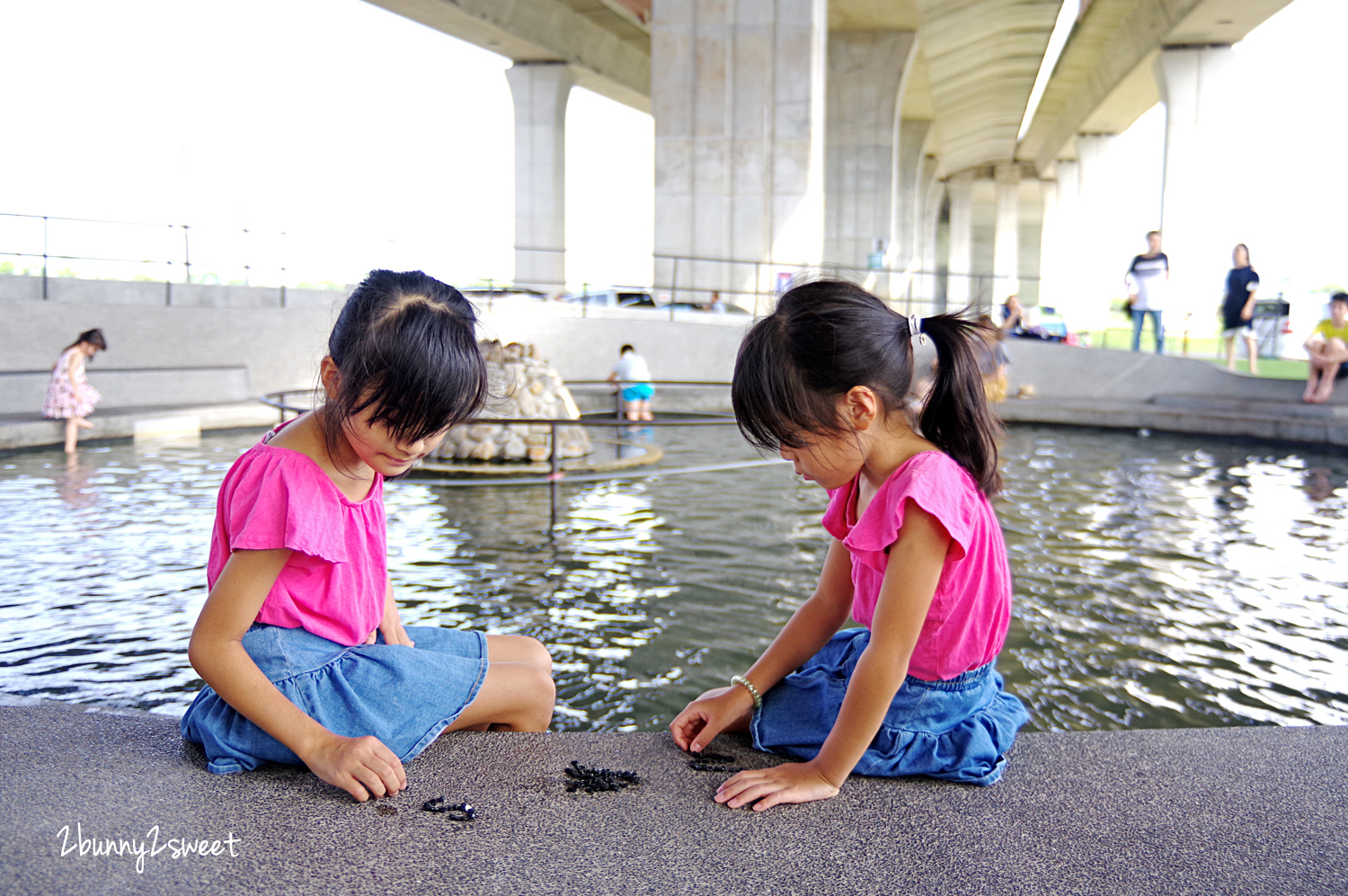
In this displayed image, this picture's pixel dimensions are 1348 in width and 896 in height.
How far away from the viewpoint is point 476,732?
2.32 meters

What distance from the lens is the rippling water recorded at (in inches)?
143

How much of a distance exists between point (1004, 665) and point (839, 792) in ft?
7.12

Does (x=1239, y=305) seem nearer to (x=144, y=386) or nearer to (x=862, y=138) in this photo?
(x=144, y=386)

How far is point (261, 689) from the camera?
1.90 meters

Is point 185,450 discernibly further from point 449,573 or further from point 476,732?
point 476,732

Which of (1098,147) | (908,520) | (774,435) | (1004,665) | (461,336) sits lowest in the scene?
(1004,665)

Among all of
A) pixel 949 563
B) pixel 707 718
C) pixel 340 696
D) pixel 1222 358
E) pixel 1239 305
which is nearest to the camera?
pixel 949 563

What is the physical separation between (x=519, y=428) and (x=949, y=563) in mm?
7010

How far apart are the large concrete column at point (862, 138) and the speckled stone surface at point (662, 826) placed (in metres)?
27.4

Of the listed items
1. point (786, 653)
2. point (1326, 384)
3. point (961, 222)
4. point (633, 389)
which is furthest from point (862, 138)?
point (786, 653)

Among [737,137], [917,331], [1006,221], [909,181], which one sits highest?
[909,181]

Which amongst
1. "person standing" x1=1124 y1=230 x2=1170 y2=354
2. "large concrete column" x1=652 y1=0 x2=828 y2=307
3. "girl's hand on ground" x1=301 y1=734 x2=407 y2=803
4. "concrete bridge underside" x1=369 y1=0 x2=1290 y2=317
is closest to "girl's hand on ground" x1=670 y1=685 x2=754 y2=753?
"girl's hand on ground" x1=301 y1=734 x2=407 y2=803

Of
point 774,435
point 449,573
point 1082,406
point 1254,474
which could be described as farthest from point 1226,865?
point 1082,406

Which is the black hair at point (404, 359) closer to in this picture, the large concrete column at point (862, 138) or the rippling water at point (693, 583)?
the rippling water at point (693, 583)
